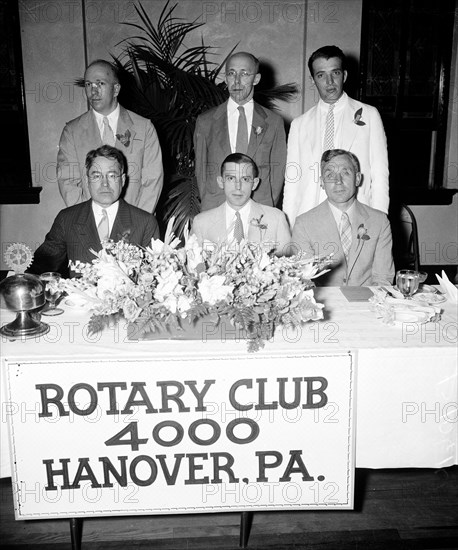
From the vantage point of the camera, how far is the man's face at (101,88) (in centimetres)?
390

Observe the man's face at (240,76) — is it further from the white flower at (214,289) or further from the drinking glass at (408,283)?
the white flower at (214,289)

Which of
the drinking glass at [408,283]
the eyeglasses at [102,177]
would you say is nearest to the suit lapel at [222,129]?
the eyeglasses at [102,177]

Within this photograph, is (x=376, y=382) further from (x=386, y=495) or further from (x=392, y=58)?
(x=392, y=58)

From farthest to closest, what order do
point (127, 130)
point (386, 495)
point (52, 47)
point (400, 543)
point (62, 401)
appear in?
point (52, 47)
point (127, 130)
point (386, 495)
point (400, 543)
point (62, 401)

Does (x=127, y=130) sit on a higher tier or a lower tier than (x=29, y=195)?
higher

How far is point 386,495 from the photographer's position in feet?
8.89

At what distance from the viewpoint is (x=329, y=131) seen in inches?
152

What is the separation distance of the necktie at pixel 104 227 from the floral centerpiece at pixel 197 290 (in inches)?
43.4

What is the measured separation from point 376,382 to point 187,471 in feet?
2.42

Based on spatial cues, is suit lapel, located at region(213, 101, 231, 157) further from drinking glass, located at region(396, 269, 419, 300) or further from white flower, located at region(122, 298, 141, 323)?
white flower, located at region(122, 298, 141, 323)

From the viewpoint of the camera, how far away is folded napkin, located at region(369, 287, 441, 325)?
8.04 ft

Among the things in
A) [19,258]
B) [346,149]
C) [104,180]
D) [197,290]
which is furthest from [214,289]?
[346,149]

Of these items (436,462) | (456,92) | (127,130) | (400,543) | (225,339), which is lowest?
(400,543)

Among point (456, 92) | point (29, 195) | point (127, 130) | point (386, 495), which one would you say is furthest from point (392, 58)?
point (386, 495)
